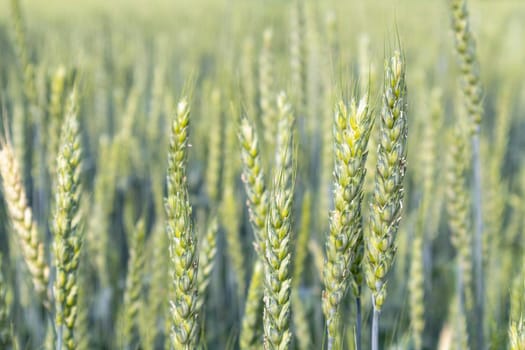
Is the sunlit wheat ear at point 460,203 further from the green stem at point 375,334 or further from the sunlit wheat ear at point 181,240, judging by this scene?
the sunlit wheat ear at point 181,240

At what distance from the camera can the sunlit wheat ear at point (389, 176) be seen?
0.84 meters

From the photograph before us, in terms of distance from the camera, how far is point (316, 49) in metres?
2.35

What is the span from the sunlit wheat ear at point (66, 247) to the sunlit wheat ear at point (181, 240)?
0.66 ft

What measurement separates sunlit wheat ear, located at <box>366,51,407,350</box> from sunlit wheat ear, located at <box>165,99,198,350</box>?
0.27 m

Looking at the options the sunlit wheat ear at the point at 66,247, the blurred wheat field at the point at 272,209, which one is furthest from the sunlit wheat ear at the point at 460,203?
the sunlit wheat ear at the point at 66,247

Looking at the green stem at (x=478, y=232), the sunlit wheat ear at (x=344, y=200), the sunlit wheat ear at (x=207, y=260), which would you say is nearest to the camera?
the sunlit wheat ear at (x=344, y=200)

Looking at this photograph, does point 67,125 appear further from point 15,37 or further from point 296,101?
point 296,101

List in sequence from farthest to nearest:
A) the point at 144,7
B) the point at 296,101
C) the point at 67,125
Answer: the point at 144,7
the point at 296,101
the point at 67,125

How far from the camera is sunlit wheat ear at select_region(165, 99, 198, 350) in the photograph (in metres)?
0.87

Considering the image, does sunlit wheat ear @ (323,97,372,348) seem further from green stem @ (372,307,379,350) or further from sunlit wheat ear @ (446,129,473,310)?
sunlit wheat ear @ (446,129,473,310)

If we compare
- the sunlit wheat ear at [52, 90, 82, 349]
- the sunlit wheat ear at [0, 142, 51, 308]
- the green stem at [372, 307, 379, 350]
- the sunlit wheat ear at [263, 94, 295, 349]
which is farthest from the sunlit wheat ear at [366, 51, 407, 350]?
the sunlit wheat ear at [0, 142, 51, 308]

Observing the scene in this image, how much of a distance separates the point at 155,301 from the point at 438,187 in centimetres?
136

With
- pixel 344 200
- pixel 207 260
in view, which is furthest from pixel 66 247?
pixel 344 200

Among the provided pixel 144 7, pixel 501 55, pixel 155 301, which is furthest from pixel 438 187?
pixel 144 7
